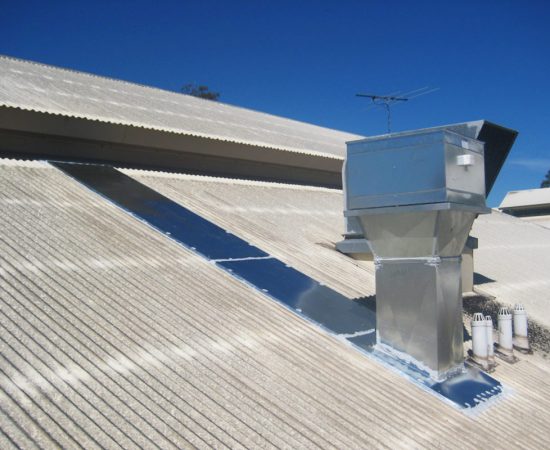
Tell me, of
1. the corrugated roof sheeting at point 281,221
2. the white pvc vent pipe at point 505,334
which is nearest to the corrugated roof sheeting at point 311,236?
the corrugated roof sheeting at point 281,221

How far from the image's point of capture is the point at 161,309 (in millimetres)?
5711

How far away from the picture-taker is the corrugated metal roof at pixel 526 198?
124 ft

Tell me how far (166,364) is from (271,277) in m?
3.03

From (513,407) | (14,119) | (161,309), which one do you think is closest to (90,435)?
(161,309)

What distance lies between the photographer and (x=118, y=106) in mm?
13195

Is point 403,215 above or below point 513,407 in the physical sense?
above

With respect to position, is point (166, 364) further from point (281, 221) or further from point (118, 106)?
point (118, 106)

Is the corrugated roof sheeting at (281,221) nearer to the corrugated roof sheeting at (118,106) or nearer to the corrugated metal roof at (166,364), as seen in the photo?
the corrugated metal roof at (166,364)

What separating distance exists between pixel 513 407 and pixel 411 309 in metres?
1.52

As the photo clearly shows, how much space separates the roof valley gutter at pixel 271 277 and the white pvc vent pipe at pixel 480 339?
35 cm

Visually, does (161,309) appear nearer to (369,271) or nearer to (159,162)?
→ (369,271)

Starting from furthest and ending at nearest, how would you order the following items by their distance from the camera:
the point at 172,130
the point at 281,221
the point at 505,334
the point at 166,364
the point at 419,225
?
the point at 172,130
the point at 281,221
the point at 505,334
the point at 419,225
the point at 166,364

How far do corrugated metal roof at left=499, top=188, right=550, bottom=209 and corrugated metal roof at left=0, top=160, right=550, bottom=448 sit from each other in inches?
1312

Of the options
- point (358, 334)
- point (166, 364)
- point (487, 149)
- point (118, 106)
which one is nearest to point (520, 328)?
point (487, 149)
